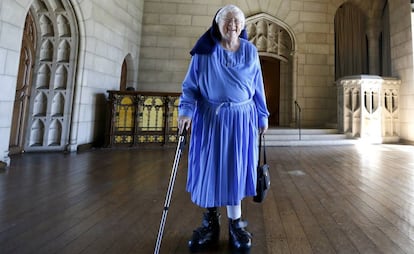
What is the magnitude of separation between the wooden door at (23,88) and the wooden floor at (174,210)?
81cm

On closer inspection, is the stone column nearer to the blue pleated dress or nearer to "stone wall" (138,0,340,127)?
"stone wall" (138,0,340,127)

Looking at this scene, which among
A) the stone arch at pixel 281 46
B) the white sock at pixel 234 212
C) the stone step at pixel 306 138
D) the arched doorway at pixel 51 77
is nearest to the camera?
the white sock at pixel 234 212

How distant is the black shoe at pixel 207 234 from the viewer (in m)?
1.31

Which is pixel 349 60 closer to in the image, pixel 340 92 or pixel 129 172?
pixel 340 92

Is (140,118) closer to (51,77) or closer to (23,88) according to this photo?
(51,77)

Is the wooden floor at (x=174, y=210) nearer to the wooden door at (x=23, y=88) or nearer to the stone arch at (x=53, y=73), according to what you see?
the wooden door at (x=23, y=88)

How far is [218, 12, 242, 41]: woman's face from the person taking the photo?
121cm

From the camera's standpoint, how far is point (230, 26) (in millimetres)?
1222

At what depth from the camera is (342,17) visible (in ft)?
30.0

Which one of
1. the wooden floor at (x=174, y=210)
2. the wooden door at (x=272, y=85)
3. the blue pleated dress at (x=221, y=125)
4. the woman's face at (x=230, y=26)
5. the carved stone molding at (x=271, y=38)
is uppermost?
the carved stone molding at (x=271, y=38)

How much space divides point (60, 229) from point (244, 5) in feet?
25.6

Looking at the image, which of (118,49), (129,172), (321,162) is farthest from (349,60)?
(129,172)

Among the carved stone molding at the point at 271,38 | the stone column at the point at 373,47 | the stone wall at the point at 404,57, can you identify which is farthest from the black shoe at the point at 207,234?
the stone column at the point at 373,47

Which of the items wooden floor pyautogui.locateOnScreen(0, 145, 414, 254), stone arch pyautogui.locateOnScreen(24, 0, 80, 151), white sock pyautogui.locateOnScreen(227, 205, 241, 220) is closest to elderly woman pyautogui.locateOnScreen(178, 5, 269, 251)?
white sock pyautogui.locateOnScreen(227, 205, 241, 220)
